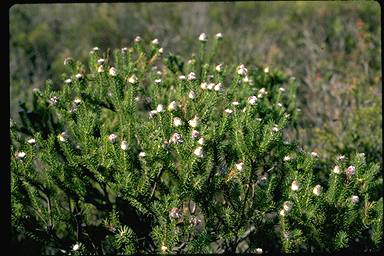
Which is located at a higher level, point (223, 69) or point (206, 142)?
point (223, 69)

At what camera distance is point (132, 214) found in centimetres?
348

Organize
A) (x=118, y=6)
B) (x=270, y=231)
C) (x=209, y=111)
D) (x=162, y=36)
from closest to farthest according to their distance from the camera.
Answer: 1. (x=209, y=111)
2. (x=270, y=231)
3. (x=162, y=36)
4. (x=118, y=6)

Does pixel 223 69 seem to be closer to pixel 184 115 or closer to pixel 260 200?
pixel 184 115

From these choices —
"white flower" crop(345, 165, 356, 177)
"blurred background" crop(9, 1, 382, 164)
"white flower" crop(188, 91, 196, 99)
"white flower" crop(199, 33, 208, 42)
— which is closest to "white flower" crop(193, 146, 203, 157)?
"white flower" crop(188, 91, 196, 99)

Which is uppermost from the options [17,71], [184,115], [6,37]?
[6,37]

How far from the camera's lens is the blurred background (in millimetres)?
6246

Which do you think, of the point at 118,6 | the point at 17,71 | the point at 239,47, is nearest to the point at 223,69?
the point at 239,47

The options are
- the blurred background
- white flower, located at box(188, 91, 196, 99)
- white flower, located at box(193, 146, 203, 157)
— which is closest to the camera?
white flower, located at box(193, 146, 203, 157)

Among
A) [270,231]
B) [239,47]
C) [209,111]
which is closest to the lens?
[209,111]

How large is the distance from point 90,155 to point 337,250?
1647 millimetres

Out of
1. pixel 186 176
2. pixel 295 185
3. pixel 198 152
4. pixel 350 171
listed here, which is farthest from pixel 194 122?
pixel 350 171

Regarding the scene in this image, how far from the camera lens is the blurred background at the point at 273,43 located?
6.25 metres

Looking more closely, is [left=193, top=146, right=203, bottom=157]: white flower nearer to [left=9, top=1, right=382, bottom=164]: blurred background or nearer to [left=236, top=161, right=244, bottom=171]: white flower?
[left=236, top=161, right=244, bottom=171]: white flower

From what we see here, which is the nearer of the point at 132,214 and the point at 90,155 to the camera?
the point at 90,155
